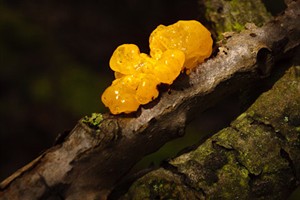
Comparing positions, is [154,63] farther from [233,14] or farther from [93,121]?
[233,14]

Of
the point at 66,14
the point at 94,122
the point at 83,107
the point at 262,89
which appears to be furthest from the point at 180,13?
the point at 94,122

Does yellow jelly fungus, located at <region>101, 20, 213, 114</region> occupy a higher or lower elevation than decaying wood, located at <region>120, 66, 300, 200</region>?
higher

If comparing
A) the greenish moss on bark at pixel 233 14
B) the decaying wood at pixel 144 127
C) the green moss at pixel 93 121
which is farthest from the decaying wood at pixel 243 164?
the greenish moss on bark at pixel 233 14

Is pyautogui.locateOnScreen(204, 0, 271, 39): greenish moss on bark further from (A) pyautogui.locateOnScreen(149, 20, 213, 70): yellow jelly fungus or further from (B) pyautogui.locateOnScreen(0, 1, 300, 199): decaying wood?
(A) pyautogui.locateOnScreen(149, 20, 213, 70): yellow jelly fungus

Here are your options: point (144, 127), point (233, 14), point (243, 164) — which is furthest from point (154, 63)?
point (233, 14)

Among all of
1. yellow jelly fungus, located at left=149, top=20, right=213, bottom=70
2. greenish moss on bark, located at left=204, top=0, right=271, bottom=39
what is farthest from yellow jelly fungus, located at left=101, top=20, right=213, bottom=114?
greenish moss on bark, located at left=204, top=0, right=271, bottom=39

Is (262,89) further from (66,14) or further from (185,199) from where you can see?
(66,14)
